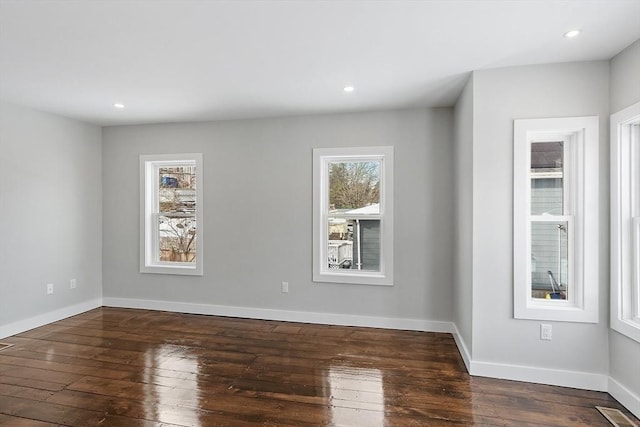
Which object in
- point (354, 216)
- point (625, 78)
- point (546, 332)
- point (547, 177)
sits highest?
point (625, 78)

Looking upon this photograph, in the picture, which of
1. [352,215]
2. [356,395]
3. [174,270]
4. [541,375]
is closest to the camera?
[356,395]

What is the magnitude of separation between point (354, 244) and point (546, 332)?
216cm

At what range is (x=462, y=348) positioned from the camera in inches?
134

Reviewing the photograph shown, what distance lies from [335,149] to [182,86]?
1814 mm

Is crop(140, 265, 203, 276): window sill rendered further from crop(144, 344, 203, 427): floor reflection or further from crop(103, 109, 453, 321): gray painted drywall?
crop(144, 344, 203, 427): floor reflection

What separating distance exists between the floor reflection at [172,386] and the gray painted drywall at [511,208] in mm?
2308

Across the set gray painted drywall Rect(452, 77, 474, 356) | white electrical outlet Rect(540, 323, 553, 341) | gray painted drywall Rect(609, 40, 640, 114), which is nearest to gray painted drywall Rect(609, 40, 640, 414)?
gray painted drywall Rect(609, 40, 640, 114)

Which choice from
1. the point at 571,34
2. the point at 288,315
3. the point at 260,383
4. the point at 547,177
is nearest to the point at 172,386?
the point at 260,383

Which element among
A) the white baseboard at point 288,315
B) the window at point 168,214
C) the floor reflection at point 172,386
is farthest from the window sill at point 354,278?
the window at point 168,214

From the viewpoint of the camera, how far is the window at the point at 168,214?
4867mm

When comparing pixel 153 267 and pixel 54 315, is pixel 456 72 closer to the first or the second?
pixel 153 267

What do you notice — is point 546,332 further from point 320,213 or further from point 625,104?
point 320,213

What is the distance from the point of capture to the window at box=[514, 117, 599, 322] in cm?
279

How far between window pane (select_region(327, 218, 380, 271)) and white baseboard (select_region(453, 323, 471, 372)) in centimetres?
110
